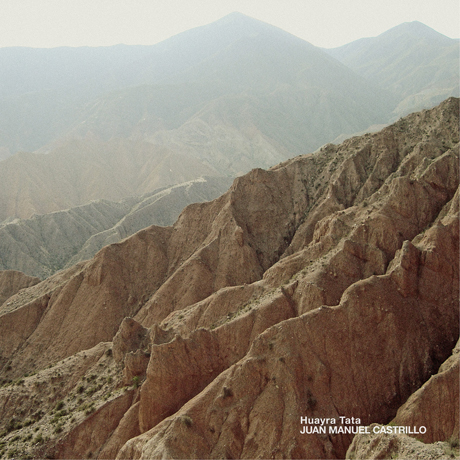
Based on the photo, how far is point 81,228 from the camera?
117750 mm

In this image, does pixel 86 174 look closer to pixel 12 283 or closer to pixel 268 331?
pixel 12 283

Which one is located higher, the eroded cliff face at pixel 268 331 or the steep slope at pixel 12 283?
the eroded cliff face at pixel 268 331

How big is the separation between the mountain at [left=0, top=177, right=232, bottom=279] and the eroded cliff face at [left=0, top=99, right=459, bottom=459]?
46385 mm

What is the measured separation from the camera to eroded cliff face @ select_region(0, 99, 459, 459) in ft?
93.8

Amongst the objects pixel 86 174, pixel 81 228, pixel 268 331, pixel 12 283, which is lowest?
pixel 81 228

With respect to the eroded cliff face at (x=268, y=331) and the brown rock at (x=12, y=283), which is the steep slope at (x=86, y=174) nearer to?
the brown rock at (x=12, y=283)

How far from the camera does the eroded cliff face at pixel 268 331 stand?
2858 cm

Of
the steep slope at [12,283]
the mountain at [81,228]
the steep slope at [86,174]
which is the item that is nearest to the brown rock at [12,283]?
the steep slope at [12,283]

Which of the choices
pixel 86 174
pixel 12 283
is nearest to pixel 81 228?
pixel 86 174

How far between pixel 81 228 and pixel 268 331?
305ft

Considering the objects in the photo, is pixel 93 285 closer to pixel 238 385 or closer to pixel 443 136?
pixel 238 385

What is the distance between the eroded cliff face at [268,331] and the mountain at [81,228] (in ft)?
152

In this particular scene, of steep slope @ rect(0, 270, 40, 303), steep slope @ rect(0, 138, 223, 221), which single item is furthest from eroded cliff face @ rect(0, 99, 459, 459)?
steep slope @ rect(0, 138, 223, 221)

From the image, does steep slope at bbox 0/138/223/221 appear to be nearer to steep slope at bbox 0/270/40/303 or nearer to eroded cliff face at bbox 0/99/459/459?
steep slope at bbox 0/270/40/303
